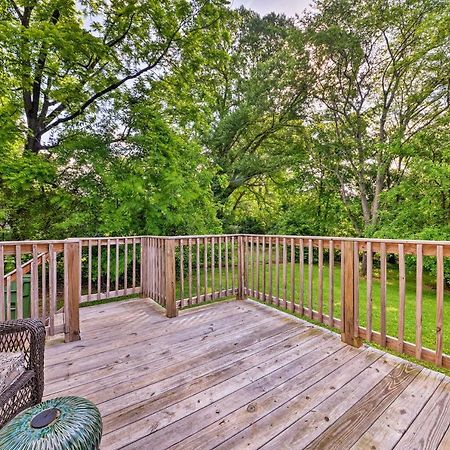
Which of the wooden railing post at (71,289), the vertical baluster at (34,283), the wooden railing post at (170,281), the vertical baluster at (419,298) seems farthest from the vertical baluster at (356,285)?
the vertical baluster at (34,283)

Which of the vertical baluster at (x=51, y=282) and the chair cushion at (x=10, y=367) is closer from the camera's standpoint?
the chair cushion at (x=10, y=367)

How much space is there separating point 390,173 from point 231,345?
8.04 m

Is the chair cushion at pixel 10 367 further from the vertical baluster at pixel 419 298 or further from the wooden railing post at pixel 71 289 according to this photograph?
the vertical baluster at pixel 419 298

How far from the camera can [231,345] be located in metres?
2.58

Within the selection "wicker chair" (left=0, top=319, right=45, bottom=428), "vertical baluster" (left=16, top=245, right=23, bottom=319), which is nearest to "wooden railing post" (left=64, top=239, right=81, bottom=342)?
"vertical baluster" (left=16, top=245, right=23, bottom=319)

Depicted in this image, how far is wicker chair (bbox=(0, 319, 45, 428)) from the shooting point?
46.5 inches

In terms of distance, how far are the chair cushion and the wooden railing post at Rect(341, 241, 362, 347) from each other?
2.66 meters

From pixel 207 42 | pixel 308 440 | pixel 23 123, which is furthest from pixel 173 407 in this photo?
pixel 207 42

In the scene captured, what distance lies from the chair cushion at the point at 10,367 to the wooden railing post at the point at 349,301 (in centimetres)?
266

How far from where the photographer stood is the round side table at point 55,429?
0.71 m

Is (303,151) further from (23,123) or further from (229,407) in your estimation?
(229,407)

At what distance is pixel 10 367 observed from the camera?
50.9 inches

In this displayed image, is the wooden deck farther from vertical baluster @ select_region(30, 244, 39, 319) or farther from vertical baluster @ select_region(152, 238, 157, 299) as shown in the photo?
vertical baluster @ select_region(152, 238, 157, 299)

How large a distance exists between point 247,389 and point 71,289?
2.06 m
